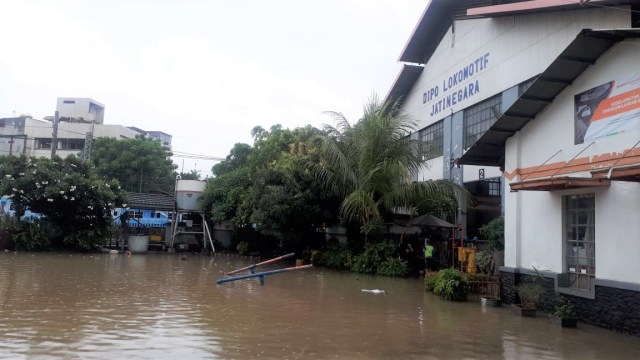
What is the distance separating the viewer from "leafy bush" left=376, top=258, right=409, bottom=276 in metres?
17.5

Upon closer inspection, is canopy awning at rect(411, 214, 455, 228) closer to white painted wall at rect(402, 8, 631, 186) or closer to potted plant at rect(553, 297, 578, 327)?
white painted wall at rect(402, 8, 631, 186)

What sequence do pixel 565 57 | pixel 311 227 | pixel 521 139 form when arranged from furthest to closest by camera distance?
1. pixel 311 227
2. pixel 521 139
3. pixel 565 57

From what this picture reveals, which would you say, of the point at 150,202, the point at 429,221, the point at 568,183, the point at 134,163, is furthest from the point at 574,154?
the point at 134,163

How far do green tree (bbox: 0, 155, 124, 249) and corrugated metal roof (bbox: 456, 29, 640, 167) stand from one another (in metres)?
18.7

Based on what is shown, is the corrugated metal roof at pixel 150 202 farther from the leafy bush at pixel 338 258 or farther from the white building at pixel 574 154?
the white building at pixel 574 154

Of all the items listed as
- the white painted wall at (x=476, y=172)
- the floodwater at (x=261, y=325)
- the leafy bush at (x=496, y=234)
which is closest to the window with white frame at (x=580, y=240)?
the floodwater at (x=261, y=325)

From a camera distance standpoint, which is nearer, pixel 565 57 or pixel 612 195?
pixel 612 195

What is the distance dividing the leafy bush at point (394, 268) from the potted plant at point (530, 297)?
22.9ft

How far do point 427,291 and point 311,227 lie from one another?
8396mm

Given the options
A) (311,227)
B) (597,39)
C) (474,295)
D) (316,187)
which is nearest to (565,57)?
(597,39)

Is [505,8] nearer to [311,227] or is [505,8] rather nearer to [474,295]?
[474,295]

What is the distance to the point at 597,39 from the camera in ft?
30.0

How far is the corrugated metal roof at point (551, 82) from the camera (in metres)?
9.08

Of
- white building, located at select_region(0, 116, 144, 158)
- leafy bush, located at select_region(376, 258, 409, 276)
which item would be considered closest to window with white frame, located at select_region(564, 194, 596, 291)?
leafy bush, located at select_region(376, 258, 409, 276)
